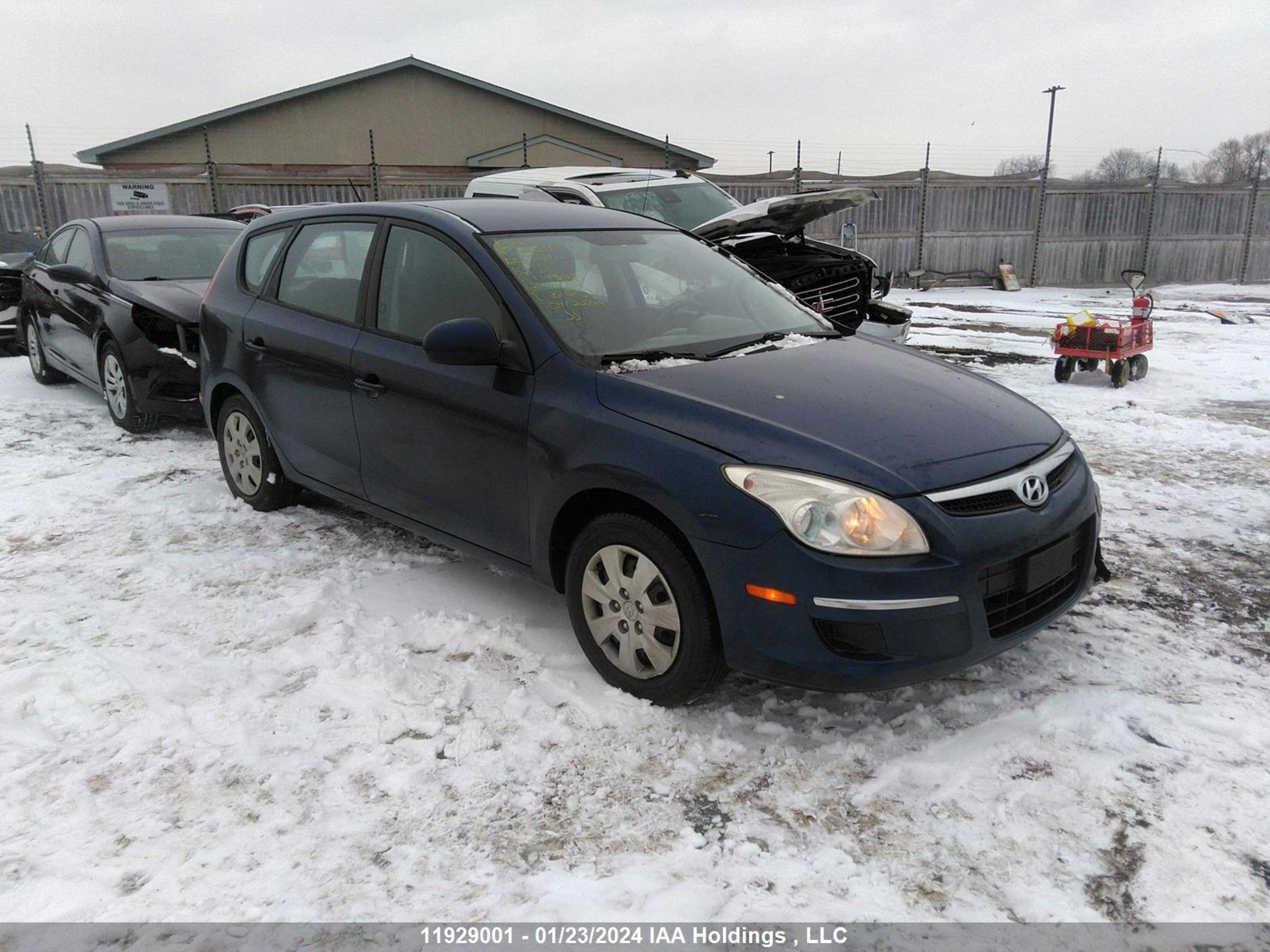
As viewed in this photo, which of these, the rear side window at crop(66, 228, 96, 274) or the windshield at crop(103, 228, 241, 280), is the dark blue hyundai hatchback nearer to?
the windshield at crop(103, 228, 241, 280)

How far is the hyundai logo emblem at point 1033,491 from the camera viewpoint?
113 inches

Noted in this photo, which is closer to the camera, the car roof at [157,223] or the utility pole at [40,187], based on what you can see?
the car roof at [157,223]

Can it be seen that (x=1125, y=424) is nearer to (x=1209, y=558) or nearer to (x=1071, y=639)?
(x=1209, y=558)

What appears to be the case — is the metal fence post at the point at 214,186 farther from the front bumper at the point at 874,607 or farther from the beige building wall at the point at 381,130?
the front bumper at the point at 874,607

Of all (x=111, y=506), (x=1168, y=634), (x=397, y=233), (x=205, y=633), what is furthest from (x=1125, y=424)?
(x=111, y=506)

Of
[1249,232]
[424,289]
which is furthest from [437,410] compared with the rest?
[1249,232]

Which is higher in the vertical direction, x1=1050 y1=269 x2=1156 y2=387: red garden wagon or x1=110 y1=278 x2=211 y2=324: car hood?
x1=110 y1=278 x2=211 y2=324: car hood

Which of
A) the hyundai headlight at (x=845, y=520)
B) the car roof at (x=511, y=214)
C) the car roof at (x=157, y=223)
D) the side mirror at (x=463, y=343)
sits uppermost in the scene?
the car roof at (x=157, y=223)

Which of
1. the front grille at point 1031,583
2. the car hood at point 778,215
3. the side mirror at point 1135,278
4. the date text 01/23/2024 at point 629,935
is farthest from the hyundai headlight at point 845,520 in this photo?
the side mirror at point 1135,278

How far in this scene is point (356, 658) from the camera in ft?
11.2

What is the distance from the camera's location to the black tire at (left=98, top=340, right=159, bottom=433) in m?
6.55

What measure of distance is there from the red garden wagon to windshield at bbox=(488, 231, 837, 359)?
214 inches

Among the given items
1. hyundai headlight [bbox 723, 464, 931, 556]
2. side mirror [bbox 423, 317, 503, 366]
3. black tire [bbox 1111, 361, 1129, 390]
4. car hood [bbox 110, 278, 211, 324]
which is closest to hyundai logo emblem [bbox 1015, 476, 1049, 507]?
hyundai headlight [bbox 723, 464, 931, 556]

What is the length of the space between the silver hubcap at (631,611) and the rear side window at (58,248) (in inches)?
270
